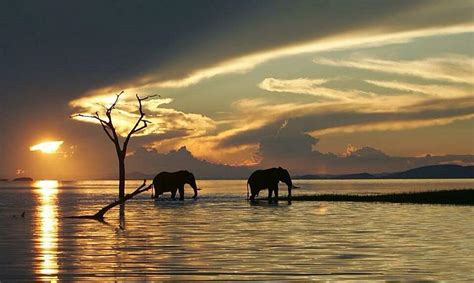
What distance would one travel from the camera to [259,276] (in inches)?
714

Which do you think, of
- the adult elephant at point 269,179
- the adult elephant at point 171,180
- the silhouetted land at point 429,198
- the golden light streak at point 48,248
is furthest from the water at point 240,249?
the adult elephant at point 171,180

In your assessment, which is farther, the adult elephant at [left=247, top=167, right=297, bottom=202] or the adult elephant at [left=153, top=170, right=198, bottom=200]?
the adult elephant at [left=153, top=170, right=198, bottom=200]

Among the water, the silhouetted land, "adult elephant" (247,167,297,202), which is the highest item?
"adult elephant" (247,167,297,202)

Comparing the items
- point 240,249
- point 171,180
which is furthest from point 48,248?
point 171,180

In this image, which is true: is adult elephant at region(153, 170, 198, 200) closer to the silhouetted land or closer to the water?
the silhouetted land

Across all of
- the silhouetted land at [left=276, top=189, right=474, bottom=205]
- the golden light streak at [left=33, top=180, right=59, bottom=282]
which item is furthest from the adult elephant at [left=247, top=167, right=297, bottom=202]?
the golden light streak at [left=33, top=180, right=59, bottom=282]

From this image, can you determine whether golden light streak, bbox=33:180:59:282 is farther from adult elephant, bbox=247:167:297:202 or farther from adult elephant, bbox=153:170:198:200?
adult elephant, bbox=153:170:198:200

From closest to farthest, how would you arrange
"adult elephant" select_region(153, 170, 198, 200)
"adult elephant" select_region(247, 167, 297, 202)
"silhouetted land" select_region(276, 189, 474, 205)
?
"silhouetted land" select_region(276, 189, 474, 205)
"adult elephant" select_region(247, 167, 297, 202)
"adult elephant" select_region(153, 170, 198, 200)

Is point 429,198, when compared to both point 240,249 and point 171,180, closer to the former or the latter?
point 171,180

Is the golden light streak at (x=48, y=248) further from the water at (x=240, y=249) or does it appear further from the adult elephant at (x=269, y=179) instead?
the adult elephant at (x=269, y=179)

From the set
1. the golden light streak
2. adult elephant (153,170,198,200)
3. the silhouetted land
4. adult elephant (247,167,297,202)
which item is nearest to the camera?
the golden light streak

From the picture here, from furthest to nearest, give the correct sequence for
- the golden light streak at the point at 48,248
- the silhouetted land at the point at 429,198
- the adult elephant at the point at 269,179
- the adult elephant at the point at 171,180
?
the adult elephant at the point at 171,180, the adult elephant at the point at 269,179, the silhouetted land at the point at 429,198, the golden light streak at the point at 48,248

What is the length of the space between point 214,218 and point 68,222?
24.1ft

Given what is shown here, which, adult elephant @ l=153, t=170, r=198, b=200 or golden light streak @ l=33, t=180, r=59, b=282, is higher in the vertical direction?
adult elephant @ l=153, t=170, r=198, b=200
